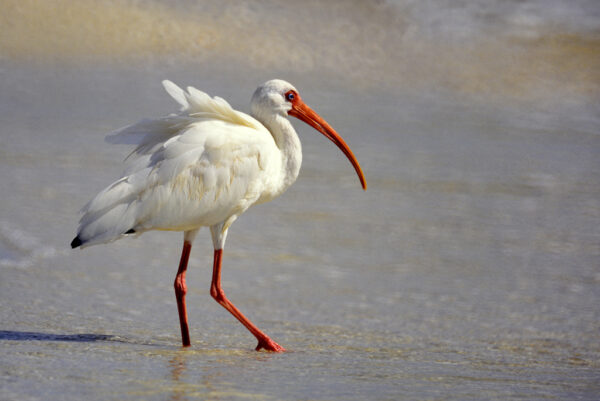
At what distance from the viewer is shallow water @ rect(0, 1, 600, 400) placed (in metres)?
4.65

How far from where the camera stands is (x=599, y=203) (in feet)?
27.6

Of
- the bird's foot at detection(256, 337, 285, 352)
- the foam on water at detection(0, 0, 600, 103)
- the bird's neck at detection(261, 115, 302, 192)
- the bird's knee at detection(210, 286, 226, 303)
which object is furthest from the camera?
the foam on water at detection(0, 0, 600, 103)

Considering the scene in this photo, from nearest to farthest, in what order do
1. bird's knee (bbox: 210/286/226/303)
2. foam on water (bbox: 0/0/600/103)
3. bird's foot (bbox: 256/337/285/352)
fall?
bird's foot (bbox: 256/337/285/352)
bird's knee (bbox: 210/286/226/303)
foam on water (bbox: 0/0/600/103)

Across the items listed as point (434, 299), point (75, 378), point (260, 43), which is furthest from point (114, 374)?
point (260, 43)

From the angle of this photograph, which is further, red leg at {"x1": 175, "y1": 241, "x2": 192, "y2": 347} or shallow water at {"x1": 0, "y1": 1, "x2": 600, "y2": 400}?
red leg at {"x1": 175, "y1": 241, "x2": 192, "y2": 347}

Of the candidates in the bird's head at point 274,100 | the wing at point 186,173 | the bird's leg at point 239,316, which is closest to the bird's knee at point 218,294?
the bird's leg at point 239,316

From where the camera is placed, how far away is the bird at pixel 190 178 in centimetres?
524

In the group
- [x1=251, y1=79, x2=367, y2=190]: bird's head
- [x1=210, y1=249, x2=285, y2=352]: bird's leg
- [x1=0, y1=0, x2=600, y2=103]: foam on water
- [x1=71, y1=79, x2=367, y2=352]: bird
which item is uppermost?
[x1=0, y1=0, x2=600, y2=103]: foam on water

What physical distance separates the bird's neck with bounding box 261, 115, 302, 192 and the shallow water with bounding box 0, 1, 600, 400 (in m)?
0.78

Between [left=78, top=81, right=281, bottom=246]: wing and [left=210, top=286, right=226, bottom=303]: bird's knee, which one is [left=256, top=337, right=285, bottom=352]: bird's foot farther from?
[left=78, top=81, right=281, bottom=246]: wing

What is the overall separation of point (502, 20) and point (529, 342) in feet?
35.5

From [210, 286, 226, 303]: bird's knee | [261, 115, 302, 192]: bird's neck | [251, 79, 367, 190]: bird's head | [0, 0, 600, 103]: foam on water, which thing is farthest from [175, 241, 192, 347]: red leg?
[0, 0, 600, 103]: foam on water

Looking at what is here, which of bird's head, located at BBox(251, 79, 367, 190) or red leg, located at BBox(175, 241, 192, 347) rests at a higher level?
bird's head, located at BBox(251, 79, 367, 190)

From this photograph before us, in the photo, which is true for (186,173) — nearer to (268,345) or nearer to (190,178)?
(190,178)
